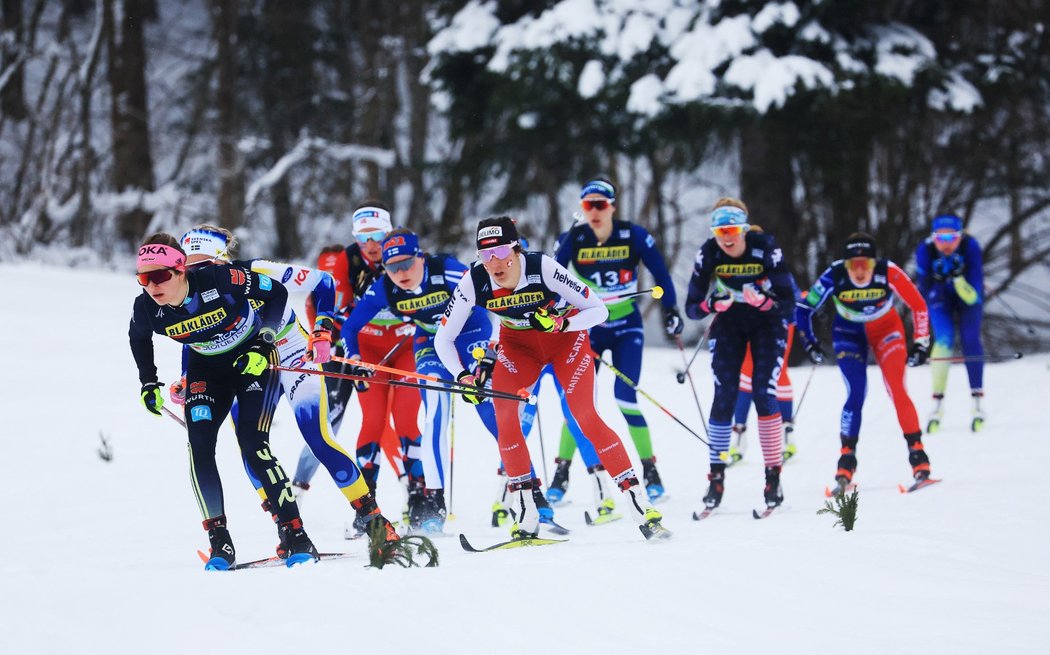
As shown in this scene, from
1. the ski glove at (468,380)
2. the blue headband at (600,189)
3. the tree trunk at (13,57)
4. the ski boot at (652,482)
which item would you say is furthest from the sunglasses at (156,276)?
the tree trunk at (13,57)

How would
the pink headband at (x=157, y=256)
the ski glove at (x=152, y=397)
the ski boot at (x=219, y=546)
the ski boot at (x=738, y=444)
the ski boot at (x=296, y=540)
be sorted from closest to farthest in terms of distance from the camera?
the pink headband at (x=157, y=256), the ski boot at (x=219, y=546), the ski boot at (x=296, y=540), the ski glove at (x=152, y=397), the ski boot at (x=738, y=444)

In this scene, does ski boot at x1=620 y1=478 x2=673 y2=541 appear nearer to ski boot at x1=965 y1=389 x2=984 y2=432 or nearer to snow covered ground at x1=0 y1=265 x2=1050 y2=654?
snow covered ground at x1=0 y1=265 x2=1050 y2=654

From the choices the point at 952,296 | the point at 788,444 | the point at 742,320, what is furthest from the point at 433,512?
the point at 952,296

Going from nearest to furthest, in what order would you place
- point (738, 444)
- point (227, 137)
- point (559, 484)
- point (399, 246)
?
point (399, 246)
point (559, 484)
point (738, 444)
point (227, 137)

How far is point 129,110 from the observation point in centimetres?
2272

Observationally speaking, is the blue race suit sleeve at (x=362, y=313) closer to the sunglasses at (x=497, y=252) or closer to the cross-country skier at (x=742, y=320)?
the sunglasses at (x=497, y=252)

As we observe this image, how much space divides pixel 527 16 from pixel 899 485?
919cm

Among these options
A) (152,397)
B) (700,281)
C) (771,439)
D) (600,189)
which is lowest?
(771,439)

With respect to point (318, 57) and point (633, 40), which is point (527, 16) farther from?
point (318, 57)

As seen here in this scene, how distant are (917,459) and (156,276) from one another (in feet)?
17.0

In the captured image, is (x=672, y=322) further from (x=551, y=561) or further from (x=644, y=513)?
(x=551, y=561)

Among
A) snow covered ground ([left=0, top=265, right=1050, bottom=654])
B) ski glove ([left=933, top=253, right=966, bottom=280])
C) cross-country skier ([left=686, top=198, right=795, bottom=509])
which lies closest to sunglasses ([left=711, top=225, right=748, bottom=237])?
cross-country skier ([left=686, top=198, right=795, bottom=509])

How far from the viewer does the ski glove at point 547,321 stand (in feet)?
22.4

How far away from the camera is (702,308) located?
27.3ft
